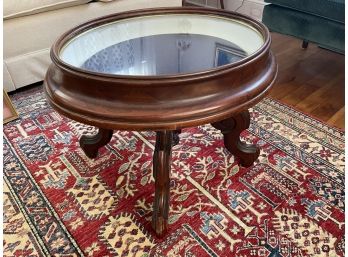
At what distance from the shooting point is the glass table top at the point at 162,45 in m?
0.85

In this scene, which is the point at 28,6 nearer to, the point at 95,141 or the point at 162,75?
the point at 95,141

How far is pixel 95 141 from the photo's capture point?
1.22m

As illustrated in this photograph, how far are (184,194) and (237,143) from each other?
10.4 inches

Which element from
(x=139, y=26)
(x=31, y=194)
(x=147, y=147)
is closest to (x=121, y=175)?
(x=147, y=147)

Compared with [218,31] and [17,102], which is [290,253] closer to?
[218,31]

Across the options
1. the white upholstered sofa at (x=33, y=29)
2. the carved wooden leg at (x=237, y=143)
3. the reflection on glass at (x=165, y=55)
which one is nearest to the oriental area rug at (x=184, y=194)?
the carved wooden leg at (x=237, y=143)

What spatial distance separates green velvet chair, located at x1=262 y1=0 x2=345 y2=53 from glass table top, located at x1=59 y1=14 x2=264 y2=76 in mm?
720

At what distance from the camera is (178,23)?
1069mm

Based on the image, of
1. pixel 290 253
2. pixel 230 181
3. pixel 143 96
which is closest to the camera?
pixel 143 96

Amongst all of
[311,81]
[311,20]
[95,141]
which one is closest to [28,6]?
[95,141]

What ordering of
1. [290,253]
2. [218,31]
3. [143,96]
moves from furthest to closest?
[218,31] < [290,253] < [143,96]

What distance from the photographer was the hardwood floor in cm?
154

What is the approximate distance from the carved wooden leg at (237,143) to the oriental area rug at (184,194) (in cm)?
5

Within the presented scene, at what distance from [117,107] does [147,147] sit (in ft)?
2.14
